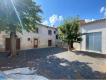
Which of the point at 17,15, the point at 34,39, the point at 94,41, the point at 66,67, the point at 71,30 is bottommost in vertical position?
the point at 66,67

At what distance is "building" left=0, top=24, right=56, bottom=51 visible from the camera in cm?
1775

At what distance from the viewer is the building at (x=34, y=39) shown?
58.2 feet

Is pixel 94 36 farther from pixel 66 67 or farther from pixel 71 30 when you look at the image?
pixel 66 67

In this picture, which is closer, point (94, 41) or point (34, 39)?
point (94, 41)

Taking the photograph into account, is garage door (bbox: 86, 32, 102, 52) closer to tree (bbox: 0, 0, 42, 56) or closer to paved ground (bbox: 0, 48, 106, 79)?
paved ground (bbox: 0, 48, 106, 79)

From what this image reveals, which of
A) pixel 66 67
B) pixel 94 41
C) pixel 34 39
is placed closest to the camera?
pixel 66 67

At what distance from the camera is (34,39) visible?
78.5 ft

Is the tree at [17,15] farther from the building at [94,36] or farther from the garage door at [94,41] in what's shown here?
the garage door at [94,41]

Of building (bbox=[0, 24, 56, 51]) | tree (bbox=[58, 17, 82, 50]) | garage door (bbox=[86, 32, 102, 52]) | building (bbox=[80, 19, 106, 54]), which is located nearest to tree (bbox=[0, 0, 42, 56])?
tree (bbox=[58, 17, 82, 50])

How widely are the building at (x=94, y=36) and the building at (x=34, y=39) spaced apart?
923 cm

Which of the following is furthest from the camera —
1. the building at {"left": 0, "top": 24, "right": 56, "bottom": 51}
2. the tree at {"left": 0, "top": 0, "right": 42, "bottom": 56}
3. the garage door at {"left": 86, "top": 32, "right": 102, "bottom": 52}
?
the building at {"left": 0, "top": 24, "right": 56, "bottom": 51}

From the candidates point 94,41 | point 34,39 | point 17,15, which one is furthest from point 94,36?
point 34,39

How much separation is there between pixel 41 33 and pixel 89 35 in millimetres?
12162

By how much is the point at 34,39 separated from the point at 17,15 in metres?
12.8
